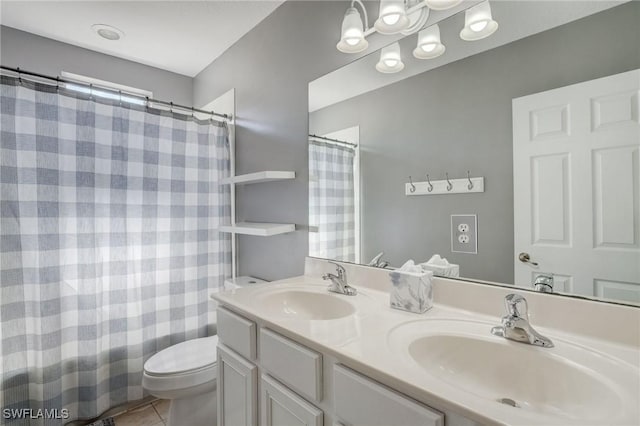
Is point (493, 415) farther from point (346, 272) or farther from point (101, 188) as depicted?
point (101, 188)

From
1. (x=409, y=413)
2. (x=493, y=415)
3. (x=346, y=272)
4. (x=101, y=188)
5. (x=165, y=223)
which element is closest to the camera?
(x=493, y=415)

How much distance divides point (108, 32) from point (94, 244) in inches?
57.8

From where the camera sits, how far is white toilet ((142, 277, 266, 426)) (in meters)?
1.49

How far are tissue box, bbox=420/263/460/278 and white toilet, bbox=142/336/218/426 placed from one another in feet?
3.95

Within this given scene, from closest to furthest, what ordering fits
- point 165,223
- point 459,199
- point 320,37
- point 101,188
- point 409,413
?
point 409,413
point 459,199
point 320,37
point 101,188
point 165,223

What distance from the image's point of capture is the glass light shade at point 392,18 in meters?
1.14

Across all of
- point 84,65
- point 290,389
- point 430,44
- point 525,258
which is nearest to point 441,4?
point 430,44

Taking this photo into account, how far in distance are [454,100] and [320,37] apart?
0.86 meters

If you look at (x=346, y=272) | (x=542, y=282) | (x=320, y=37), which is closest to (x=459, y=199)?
(x=542, y=282)

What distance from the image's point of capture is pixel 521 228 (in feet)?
3.18

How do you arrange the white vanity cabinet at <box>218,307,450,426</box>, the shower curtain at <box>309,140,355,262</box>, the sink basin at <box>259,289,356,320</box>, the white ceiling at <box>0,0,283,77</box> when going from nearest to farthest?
the white vanity cabinet at <box>218,307,450,426</box> → the sink basin at <box>259,289,356,320</box> → the shower curtain at <box>309,140,355,262</box> → the white ceiling at <box>0,0,283,77</box>

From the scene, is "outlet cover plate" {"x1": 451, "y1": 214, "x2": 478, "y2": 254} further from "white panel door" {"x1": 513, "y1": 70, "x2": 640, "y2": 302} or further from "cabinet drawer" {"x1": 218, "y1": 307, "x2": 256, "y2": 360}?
"cabinet drawer" {"x1": 218, "y1": 307, "x2": 256, "y2": 360}

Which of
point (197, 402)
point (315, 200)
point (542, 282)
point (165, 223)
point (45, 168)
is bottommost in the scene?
point (197, 402)

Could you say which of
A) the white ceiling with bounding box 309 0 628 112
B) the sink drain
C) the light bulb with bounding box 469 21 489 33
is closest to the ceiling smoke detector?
the white ceiling with bounding box 309 0 628 112
